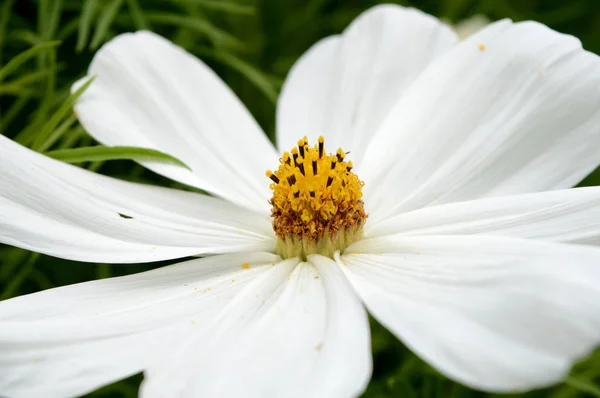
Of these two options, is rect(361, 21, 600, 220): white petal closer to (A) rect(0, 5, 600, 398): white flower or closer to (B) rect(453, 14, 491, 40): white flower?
(A) rect(0, 5, 600, 398): white flower

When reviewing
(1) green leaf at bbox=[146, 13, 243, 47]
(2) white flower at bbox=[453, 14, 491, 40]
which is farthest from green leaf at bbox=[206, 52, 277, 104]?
(2) white flower at bbox=[453, 14, 491, 40]

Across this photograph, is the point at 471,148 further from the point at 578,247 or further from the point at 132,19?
the point at 132,19

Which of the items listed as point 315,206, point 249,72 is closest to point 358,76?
point 249,72

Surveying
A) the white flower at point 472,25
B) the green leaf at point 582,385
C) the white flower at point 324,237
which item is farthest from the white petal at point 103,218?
the white flower at point 472,25

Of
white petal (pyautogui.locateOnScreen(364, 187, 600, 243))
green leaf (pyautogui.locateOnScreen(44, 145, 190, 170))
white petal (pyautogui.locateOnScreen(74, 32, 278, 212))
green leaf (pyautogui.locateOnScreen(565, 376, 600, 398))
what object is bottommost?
green leaf (pyautogui.locateOnScreen(565, 376, 600, 398))

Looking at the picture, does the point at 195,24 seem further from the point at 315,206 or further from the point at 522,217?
the point at 522,217

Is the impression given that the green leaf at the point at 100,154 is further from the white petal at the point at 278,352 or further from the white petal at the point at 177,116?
the white petal at the point at 278,352

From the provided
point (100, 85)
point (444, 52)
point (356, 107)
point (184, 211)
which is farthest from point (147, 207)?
point (444, 52)

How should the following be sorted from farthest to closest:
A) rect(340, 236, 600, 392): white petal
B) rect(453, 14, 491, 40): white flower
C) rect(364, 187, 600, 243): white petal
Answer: rect(453, 14, 491, 40): white flower, rect(364, 187, 600, 243): white petal, rect(340, 236, 600, 392): white petal
